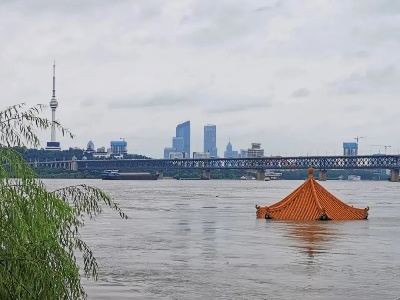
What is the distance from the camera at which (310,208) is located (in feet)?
297

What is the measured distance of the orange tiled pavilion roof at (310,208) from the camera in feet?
294

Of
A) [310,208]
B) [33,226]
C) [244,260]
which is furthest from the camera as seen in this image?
[310,208]

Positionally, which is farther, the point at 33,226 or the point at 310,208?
the point at 310,208

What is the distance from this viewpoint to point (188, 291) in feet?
123

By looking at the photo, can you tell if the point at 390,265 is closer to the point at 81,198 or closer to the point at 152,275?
the point at 152,275

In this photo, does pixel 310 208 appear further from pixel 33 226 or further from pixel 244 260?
pixel 33 226

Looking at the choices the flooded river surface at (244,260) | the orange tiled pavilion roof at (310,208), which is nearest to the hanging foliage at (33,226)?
the flooded river surface at (244,260)

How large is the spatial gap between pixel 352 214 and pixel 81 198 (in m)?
73.5

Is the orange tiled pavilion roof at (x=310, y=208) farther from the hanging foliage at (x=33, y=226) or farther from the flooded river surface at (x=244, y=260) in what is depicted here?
the hanging foliage at (x=33, y=226)

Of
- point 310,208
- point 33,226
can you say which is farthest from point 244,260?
point 310,208

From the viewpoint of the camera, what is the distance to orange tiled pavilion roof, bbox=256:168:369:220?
89562 millimetres

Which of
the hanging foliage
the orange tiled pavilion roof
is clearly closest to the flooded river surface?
the orange tiled pavilion roof

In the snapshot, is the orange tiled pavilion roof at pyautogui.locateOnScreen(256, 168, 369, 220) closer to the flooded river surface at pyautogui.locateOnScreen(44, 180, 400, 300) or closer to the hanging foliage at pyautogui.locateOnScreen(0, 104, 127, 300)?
the flooded river surface at pyautogui.locateOnScreen(44, 180, 400, 300)

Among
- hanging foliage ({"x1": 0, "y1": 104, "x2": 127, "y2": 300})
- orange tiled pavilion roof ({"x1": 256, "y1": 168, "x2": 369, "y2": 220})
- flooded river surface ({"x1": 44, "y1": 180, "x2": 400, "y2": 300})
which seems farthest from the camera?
orange tiled pavilion roof ({"x1": 256, "y1": 168, "x2": 369, "y2": 220})
